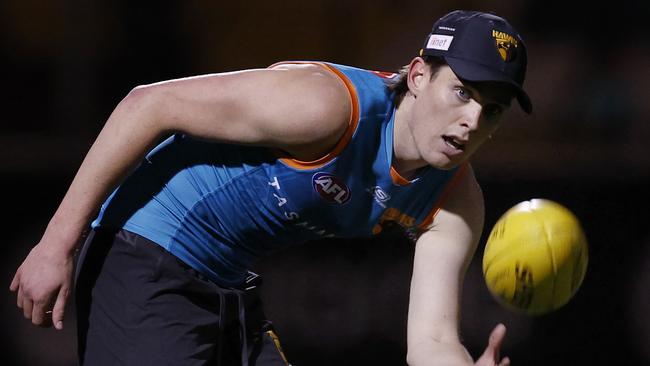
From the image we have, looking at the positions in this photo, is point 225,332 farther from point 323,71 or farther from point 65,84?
point 65,84

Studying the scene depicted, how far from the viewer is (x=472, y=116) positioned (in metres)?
2.70

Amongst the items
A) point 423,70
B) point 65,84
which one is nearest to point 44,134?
point 65,84

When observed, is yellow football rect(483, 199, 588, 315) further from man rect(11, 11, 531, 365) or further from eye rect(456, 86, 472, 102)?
eye rect(456, 86, 472, 102)

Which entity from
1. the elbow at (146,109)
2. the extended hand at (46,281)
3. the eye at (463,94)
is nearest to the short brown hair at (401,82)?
the eye at (463,94)

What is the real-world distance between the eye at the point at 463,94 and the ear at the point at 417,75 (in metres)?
0.12

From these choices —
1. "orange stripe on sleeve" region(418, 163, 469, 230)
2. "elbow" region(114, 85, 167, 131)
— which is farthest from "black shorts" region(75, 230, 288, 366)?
"orange stripe on sleeve" region(418, 163, 469, 230)

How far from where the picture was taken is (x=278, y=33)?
4676 millimetres

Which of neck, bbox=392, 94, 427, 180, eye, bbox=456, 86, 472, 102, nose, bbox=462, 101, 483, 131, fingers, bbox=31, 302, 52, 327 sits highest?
eye, bbox=456, 86, 472, 102

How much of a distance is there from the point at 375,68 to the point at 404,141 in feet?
6.05

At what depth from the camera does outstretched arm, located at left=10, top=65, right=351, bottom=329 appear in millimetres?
2520

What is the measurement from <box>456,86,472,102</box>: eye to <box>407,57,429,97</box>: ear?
12 centimetres

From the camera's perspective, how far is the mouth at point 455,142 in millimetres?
2741

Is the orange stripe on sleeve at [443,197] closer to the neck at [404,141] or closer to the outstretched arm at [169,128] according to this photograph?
the neck at [404,141]

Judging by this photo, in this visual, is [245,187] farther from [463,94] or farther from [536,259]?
[536,259]
